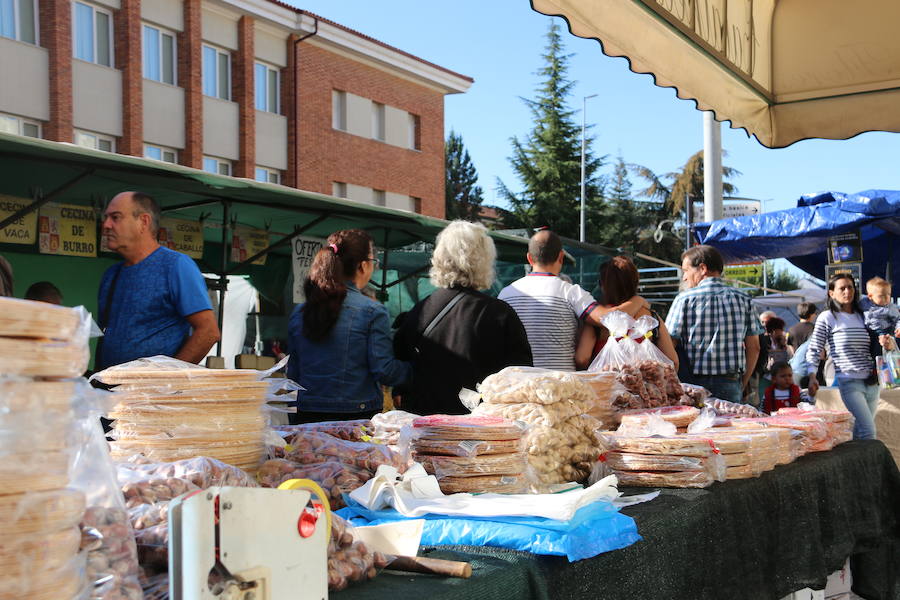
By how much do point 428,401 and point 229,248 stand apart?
588cm

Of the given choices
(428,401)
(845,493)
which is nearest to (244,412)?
(428,401)

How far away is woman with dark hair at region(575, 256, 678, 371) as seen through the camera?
4.29m

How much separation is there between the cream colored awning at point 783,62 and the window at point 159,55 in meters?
20.5

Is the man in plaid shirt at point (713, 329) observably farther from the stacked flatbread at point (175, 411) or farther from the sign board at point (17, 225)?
the sign board at point (17, 225)

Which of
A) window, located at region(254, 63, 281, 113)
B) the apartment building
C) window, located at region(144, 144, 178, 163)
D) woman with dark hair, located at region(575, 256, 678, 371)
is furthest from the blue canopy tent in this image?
window, located at region(254, 63, 281, 113)

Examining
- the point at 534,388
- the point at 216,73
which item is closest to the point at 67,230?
the point at 534,388

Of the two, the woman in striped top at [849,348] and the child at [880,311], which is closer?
the woman in striped top at [849,348]

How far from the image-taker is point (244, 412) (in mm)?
1854

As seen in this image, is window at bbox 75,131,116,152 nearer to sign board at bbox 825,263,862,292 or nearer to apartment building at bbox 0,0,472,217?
apartment building at bbox 0,0,472,217

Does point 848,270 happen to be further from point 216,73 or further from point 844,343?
point 216,73

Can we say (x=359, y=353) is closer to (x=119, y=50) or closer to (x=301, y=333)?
(x=301, y=333)

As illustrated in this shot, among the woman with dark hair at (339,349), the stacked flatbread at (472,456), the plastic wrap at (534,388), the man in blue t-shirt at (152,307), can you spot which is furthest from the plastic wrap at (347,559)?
the woman with dark hair at (339,349)

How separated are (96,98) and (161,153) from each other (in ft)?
7.50

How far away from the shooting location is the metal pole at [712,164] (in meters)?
7.50
